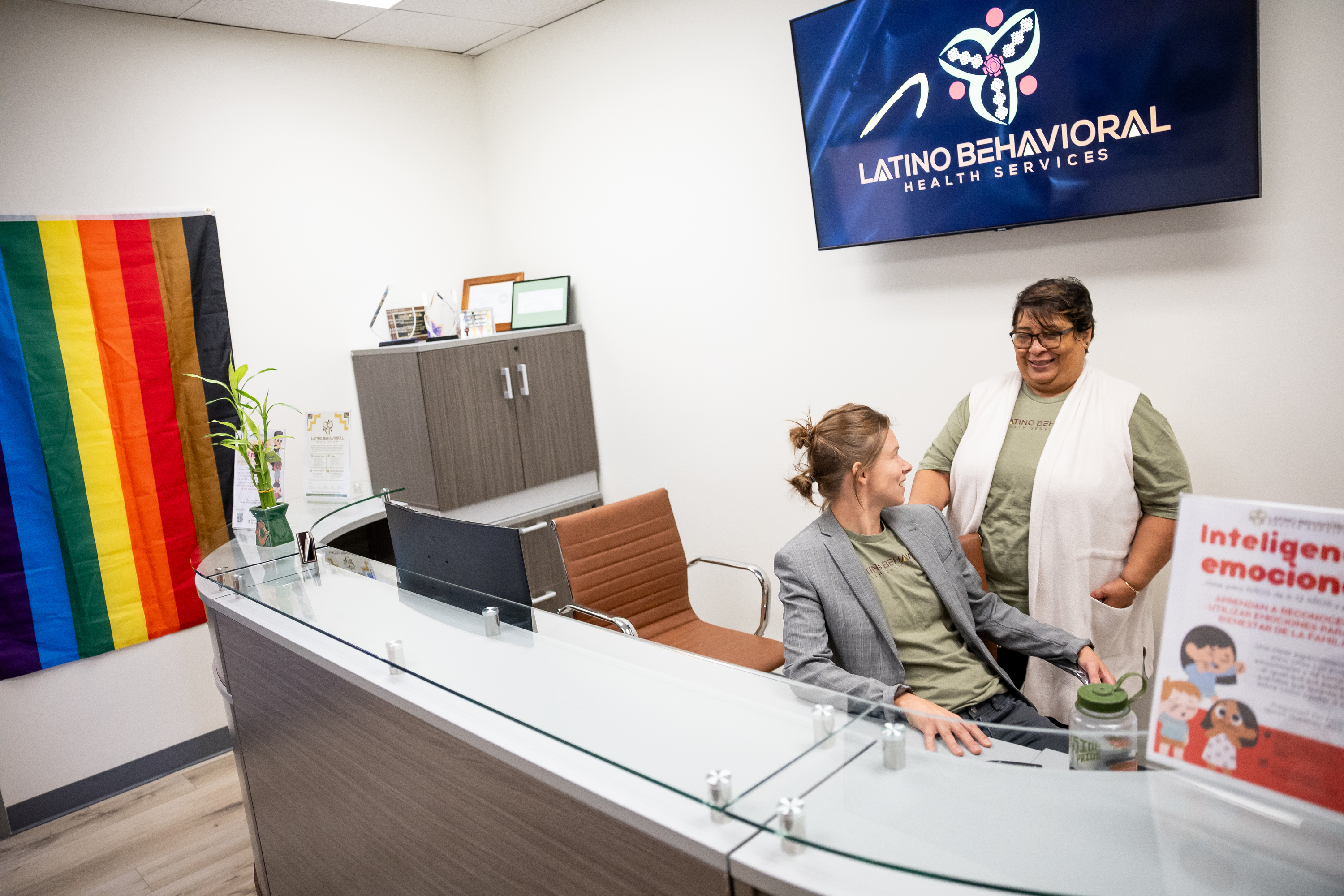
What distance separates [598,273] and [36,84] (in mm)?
2288

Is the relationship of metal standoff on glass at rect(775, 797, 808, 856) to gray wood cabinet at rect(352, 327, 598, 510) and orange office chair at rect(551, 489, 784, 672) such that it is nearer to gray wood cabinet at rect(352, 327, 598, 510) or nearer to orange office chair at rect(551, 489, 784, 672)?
orange office chair at rect(551, 489, 784, 672)

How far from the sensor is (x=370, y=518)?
315 cm

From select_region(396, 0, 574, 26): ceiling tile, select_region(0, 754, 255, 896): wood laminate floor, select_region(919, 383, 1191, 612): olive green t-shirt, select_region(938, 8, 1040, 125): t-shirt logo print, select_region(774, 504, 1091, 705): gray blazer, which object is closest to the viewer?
select_region(774, 504, 1091, 705): gray blazer

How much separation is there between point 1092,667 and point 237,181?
12.3 ft

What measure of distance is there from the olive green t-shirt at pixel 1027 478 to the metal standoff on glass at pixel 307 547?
183 cm

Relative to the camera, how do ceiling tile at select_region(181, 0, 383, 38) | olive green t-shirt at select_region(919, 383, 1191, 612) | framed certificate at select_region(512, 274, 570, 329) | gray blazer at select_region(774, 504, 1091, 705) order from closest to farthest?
gray blazer at select_region(774, 504, 1091, 705) → olive green t-shirt at select_region(919, 383, 1191, 612) → ceiling tile at select_region(181, 0, 383, 38) → framed certificate at select_region(512, 274, 570, 329)

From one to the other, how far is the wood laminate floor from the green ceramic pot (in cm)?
112

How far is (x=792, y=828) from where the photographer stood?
3.39 feet

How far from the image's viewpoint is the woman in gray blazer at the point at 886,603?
6.09ft

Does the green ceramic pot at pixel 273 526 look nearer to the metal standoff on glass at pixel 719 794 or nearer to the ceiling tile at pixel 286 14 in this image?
the metal standoff on glass at pixel 719 794

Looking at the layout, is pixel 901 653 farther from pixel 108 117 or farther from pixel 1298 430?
pixel 108 117

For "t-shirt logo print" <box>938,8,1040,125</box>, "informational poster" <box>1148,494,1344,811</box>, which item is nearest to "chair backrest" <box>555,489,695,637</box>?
"t-shirt logo print" <box>938,8,1040,125</box>

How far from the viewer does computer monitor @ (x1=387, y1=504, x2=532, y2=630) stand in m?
1.85

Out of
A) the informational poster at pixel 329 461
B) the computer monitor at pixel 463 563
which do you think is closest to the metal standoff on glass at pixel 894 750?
the computer monitor at pixel 463 563
